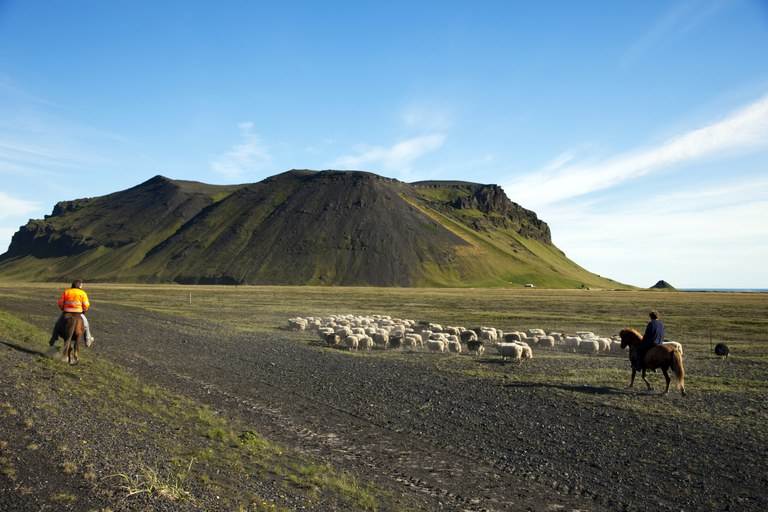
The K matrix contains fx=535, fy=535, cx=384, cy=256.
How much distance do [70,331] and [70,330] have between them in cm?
3

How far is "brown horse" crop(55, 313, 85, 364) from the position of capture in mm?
16234

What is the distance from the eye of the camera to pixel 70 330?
53.2 feet

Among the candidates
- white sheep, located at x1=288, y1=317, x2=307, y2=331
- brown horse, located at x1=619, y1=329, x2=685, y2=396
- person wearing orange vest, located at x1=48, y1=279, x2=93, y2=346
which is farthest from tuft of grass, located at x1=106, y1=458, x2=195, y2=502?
white sheep, located at x1=288, y1=317, x2=307, y2=331

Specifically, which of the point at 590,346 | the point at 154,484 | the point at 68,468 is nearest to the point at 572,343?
the point at 590,346

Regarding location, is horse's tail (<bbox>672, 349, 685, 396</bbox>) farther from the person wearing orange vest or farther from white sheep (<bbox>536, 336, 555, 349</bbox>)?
the person wearing orange vest

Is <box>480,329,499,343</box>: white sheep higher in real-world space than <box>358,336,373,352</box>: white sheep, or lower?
higher

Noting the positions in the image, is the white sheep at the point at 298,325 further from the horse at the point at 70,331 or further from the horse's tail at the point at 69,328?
the horse's tail at the point at 69,328

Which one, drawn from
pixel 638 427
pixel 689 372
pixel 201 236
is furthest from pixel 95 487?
pixel 201 236

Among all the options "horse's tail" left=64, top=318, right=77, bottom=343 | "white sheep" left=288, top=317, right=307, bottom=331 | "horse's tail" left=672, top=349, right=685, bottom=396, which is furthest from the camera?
"white sheep" left=288, top=317, right=307, bottom=331

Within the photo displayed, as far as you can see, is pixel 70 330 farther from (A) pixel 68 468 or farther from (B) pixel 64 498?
(B) pixel 64 498

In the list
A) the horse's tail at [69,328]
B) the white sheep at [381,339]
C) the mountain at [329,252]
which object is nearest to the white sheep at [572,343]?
the white sheep at [381,339]

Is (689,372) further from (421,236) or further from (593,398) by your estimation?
(421,236)

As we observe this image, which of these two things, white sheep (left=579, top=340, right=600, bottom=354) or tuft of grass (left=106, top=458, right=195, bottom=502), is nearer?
tuft of grass (left=106, top=458, right=195, bottom=502)

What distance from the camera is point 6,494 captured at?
7371mm
